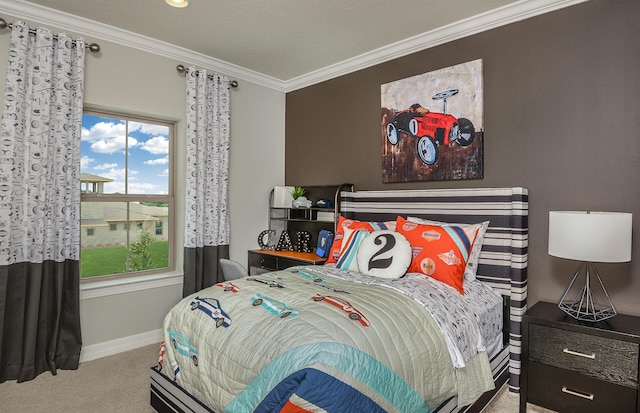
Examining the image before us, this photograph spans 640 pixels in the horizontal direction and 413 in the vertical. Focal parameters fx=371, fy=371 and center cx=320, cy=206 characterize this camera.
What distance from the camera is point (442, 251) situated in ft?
8.32

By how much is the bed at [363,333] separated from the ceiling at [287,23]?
1.34 meters

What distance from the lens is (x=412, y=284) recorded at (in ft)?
7.57

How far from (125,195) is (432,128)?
9.21ft

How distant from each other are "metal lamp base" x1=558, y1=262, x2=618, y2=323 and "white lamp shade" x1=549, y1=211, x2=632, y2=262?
0.73 ft

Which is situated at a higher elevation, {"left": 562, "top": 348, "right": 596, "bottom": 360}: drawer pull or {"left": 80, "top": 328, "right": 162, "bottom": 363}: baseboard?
{"left": 562, "top": 348, "right": 596, "bottom": 360}: drawer pull

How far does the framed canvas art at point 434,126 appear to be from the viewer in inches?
114

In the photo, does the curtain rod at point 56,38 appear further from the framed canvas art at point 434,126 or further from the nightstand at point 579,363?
the nightstand at point 579,363

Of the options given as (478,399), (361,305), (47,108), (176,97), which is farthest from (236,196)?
(478,399)

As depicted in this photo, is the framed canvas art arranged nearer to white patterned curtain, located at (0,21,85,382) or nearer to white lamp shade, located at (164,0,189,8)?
white lamp shade, located at (164,0,189,8)

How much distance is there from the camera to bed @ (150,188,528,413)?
4.69 feet

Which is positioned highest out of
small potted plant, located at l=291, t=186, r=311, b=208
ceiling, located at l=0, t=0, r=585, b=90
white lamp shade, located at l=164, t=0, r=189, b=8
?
ceiling, located at l=0, t=0, r=585, b=90

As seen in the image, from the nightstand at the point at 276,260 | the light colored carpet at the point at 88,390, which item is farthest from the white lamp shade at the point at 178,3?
the light colored carpet at the point at 88,390

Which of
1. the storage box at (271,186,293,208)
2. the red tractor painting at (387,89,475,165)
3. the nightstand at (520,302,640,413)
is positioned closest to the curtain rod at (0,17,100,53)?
the storage box at (271,186,293,208)

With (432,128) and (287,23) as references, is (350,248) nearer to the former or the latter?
(432,128)
